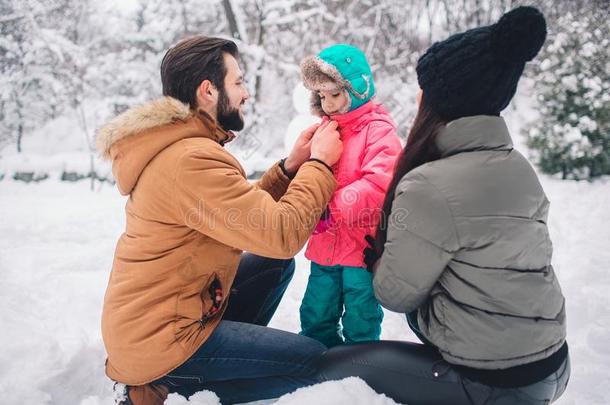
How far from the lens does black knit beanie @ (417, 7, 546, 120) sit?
1320mm

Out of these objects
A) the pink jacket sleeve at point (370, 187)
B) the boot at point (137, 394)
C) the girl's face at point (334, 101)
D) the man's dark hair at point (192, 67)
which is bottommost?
the boot at point (137, 394)

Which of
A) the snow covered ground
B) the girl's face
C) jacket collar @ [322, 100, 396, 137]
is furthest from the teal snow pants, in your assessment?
the girl's face

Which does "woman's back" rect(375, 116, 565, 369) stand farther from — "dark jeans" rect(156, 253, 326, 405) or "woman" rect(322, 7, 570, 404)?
"dark jeans" rect(156, 253, 326, 405)

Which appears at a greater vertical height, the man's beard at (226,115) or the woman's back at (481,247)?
the man's beard at (226,115)

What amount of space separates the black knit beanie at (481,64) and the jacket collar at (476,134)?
48 mm

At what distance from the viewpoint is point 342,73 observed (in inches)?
84.6

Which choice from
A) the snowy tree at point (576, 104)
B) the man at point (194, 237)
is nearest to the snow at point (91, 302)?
the man at point (194, 237)

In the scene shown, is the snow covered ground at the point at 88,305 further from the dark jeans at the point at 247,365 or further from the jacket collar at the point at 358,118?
the jacket collar at the point at 358,118

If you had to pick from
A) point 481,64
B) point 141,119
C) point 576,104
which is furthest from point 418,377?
point 576,104

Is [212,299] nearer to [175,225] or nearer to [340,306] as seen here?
[175,225]

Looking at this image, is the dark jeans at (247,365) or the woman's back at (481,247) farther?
the dark jeans at (247,365)

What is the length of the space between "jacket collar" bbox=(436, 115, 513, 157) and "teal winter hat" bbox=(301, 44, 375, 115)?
2.45ft

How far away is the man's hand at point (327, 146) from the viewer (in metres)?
1.87

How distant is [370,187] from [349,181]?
20cm
